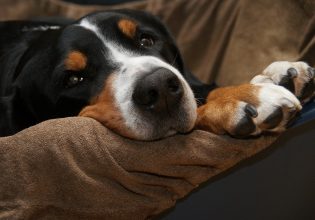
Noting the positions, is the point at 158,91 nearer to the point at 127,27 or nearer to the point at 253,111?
the point at 253,111

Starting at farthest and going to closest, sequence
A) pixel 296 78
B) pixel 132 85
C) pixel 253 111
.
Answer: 1. pixel 296 78
2. pixel 132 85
3. pixel 253 111

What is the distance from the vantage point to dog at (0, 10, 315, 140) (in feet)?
4.35

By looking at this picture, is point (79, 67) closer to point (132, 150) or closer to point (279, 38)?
point (132, 150)

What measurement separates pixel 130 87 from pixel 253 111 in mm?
374

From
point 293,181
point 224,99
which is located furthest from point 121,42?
point 293,181

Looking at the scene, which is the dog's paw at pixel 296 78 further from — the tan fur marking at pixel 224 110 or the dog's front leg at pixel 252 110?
the tan fur marking at pixel 224 110

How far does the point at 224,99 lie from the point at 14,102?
0.86 meters

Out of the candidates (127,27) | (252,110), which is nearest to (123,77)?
(127,27)

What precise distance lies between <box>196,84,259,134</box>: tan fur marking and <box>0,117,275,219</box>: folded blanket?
0.04 m

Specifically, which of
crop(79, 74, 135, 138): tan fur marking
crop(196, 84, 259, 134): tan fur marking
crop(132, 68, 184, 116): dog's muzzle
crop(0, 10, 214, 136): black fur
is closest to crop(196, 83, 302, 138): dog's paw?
crop(196, 84, 259, 134): tan fur marking

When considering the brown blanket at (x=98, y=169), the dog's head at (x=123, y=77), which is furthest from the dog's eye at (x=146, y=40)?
the brown blanket at (x=98, y=169)

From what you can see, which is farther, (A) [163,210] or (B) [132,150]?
(A) [163,210]

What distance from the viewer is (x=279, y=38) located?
2.08 meters

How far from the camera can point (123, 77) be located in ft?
4.78
